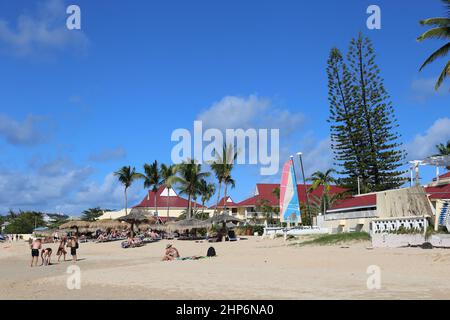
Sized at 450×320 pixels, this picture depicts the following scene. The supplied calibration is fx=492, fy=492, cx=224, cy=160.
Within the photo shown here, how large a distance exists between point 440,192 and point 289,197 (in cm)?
1193

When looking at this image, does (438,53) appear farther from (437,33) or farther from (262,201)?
(262,201)

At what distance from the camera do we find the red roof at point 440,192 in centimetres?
1998

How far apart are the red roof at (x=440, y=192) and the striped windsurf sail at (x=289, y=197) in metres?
9.93

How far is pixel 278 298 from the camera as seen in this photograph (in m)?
8.01

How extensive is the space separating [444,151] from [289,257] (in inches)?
925

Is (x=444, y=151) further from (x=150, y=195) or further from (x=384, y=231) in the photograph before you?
(x=150, y=195)

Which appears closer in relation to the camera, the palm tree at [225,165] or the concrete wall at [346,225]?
the concrete wall at [346,225]

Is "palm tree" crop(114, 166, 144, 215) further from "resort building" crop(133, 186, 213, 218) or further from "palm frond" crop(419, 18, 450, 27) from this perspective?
"palm frond" crop(419, 18, 450, 27)

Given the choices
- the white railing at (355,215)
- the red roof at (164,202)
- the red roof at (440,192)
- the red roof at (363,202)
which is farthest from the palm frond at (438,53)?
the red roof at (164,202)

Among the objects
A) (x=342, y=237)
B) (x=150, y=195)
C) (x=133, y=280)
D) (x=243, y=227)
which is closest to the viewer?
(x=133, y=280)

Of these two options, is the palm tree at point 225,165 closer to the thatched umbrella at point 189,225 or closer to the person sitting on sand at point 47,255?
the thatched umbrella at point 189,225

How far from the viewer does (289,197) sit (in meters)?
31.1
